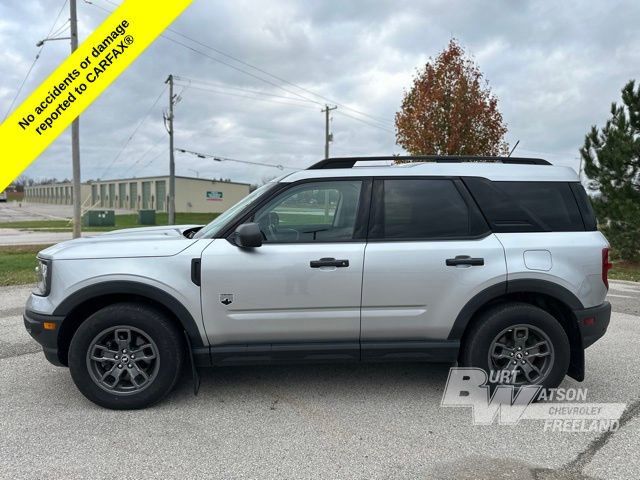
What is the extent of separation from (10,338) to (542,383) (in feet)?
18.2

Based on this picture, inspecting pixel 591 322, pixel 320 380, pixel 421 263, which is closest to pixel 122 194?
pixel 320 380

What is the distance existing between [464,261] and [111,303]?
2707 mm

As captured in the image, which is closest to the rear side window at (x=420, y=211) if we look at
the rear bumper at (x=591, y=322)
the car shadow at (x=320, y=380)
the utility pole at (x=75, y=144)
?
the rear bumper at (x=591, y=322)

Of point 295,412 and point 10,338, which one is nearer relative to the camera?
point 295,412

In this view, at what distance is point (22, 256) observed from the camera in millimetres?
12688

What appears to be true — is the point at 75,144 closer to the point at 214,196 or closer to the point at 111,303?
the point at 111,303

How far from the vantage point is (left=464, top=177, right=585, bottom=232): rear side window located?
3.69 m

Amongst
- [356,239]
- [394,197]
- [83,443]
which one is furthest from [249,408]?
[394,197]

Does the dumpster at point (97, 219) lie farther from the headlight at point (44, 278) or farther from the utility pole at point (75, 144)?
the headlight at point (44, 278)

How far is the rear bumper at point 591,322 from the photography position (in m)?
3.65

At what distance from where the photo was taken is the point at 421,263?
3.52 m

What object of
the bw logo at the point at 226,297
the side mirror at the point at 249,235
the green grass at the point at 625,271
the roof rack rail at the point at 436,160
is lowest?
the green grass at the point at 625,271

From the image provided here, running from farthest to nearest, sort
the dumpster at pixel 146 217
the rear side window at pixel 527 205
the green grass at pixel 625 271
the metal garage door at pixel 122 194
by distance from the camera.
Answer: the metal garage door at pixel 122 194 → the dumpster at pixel 146 217 → the green grass at pixel 625 271 → the rear side window at pixel 527 205

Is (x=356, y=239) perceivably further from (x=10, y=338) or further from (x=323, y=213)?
(x=10, y=338)
